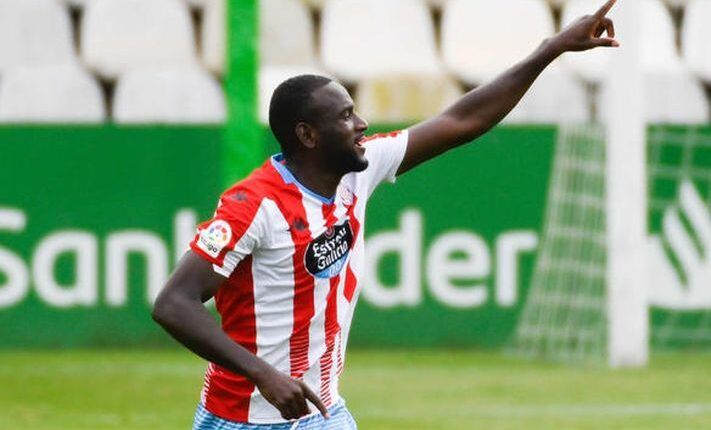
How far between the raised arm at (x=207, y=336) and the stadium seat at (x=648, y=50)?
11525mm

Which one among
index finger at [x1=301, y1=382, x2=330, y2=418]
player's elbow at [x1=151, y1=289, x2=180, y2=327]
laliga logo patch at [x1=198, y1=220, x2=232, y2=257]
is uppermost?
laliga logo patch at [x1=198, y1=220, x2=232, y2=257]

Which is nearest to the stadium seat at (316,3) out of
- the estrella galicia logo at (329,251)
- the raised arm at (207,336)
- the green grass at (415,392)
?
the green grass at (415,392)

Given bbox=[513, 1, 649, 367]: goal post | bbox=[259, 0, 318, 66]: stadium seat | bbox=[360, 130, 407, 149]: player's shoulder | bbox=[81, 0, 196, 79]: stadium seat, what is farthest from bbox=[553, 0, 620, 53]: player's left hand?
bbox=[259, 0, 318, 66]: stadium seat

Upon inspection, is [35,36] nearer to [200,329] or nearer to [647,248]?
[647,248]

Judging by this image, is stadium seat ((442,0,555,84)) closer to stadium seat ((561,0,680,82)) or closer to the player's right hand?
stadium seat ((561,0,680,82))

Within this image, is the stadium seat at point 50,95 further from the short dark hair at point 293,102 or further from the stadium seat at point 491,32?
the short dark hair at point 293,102

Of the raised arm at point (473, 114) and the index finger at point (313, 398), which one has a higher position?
the raised arm at point (473, 114)

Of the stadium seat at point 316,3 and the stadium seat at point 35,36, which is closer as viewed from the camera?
the stadium seat at point 35,36

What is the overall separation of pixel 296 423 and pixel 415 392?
589 centimetres

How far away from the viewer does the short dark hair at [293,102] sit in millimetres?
4961

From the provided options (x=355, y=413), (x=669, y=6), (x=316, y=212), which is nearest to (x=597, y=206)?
(x=355, y=413)

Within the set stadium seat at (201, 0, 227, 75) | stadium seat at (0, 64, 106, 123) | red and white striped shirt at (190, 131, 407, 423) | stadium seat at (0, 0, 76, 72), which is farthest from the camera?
stadium seat at (201, 0, 227, 75)

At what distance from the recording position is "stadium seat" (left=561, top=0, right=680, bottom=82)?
53.2ft

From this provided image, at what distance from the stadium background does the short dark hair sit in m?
4.53
